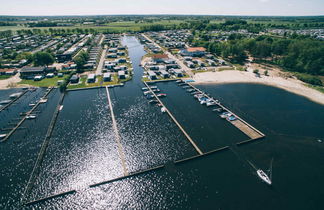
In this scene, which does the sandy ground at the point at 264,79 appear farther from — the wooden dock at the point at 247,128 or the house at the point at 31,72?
the house at the point at 31,72

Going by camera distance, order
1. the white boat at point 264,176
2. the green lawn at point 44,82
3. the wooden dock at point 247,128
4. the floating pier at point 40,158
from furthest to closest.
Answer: the green lawn at point 44,82 → the wooden dock at point 247,128 → the white boat at point 264,176 → the floating pier at point 40,158

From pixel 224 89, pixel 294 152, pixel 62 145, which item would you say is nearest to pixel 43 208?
pixel 62 145

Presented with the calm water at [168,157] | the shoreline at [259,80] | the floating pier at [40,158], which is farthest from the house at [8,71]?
the shoreline at [259,80]

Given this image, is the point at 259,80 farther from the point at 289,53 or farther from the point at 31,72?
the point at 31,72

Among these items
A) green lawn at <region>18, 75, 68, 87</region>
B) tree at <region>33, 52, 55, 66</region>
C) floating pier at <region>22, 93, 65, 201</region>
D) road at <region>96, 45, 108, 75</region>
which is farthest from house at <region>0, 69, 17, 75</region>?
floating pier at <region>22, 93, 65, 201</region>

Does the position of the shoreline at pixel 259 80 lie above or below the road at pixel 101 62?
below

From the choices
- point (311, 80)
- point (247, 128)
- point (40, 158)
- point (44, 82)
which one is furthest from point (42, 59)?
point (311, 80)

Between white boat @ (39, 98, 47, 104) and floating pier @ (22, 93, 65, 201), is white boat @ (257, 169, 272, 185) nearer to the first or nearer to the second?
floating pier @ (22, 93, 65, 201)

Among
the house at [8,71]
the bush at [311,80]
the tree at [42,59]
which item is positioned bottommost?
the bush at [311,80]
